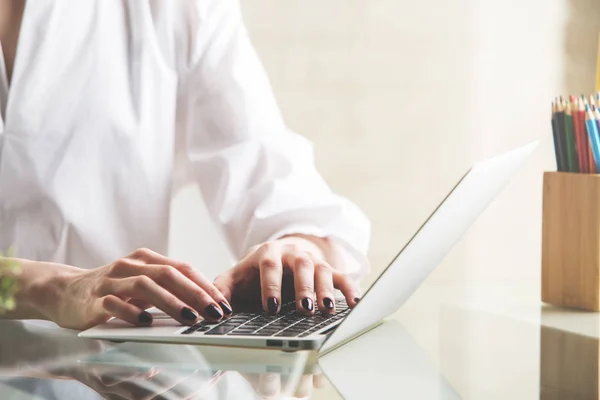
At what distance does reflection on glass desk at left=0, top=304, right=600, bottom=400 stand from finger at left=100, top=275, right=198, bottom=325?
3 cm

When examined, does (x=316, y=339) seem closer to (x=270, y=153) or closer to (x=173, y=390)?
(x=173, y=390)

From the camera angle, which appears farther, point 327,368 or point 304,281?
point 304,281

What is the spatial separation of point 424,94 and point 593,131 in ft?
3.22

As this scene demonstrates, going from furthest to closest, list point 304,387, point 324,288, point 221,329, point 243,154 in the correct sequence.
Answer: point 243,154
point 324,288
point 221,329
point 304,387

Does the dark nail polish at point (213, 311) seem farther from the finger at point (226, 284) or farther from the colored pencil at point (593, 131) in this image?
the colored pencil at point (593, 131)

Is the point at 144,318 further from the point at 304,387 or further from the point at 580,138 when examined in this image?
the point at 580,138

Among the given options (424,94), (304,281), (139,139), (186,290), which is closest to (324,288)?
(304,281)

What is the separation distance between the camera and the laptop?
0.53 meters

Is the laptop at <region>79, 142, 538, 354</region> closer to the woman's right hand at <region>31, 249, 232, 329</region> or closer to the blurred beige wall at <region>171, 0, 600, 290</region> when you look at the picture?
the woman's right hand at <region>31, 249, 232, 329</region>

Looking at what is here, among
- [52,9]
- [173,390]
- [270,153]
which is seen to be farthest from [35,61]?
[173,390]

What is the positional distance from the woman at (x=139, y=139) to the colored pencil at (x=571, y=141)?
0.84 feet

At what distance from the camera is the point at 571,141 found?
2.96ft

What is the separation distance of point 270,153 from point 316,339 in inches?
22.1

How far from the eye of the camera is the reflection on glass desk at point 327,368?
0.47 meters
